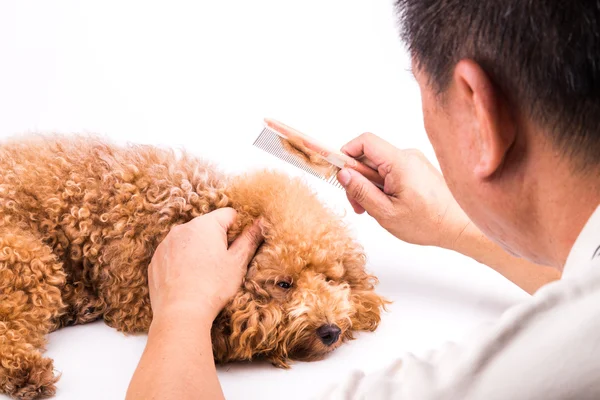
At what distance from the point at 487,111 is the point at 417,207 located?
5.72ft

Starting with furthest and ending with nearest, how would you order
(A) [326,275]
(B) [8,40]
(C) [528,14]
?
(B) [8,40] < (A) [326,275] < (C) [528,14]

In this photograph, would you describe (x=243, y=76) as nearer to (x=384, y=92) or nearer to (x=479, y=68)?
(x=384, y=92)

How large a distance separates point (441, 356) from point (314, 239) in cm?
147

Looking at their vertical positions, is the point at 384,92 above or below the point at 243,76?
above

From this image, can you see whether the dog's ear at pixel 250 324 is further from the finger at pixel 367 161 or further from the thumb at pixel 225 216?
the finger at pixel 367 161

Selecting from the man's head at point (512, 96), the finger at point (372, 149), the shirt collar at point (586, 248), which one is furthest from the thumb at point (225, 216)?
the shirt collar at point (586, 248)

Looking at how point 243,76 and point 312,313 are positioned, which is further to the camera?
point 243,76

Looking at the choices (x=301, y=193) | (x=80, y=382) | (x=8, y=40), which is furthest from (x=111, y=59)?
(x=80, y=382)

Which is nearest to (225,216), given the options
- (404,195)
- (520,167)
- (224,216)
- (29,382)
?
(224,216)

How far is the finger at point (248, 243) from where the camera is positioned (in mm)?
2805

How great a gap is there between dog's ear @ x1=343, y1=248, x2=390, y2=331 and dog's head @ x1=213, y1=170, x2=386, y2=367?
0.08 metres

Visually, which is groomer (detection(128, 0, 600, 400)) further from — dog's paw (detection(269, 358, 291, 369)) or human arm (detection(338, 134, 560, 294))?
human arm (detection(338, 134, 560, 294))

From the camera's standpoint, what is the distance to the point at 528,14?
1.26 meters

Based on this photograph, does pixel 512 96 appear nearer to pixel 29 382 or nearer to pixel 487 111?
pixel 487 111
